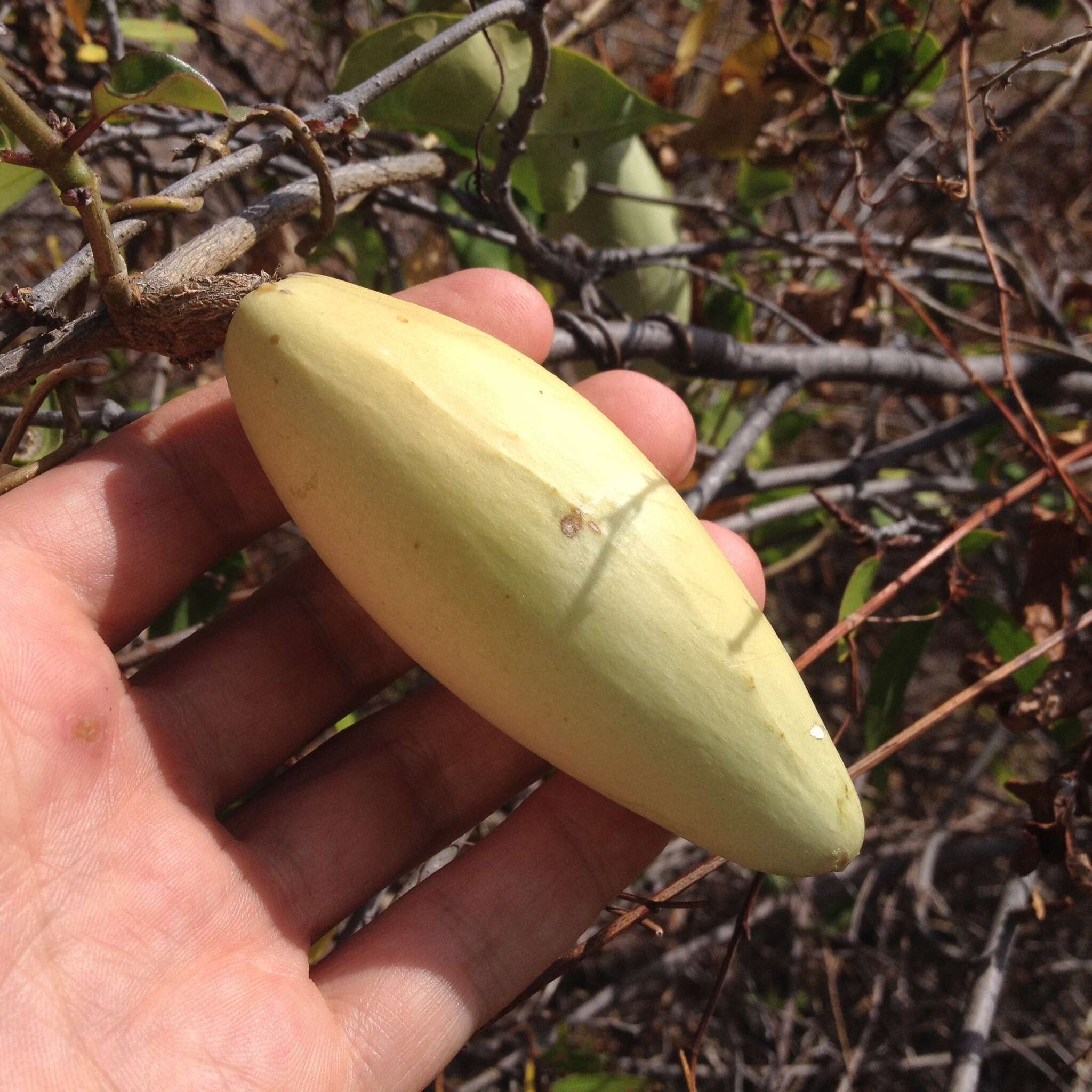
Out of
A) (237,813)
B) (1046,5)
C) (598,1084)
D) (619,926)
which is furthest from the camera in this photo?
(1046,5)

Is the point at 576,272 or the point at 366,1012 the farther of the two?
Answer: the point at 576,272

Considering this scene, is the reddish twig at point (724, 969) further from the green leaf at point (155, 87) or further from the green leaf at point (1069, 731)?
the green leaf at point (155, 87)

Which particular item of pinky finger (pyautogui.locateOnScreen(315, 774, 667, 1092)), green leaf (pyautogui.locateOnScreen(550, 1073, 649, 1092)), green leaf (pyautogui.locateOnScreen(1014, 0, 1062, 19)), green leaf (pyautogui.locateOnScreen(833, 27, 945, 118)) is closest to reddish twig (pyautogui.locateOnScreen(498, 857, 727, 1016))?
pinky finger (pyautogui.locateOnScreen(315, 774, 667, 1092))

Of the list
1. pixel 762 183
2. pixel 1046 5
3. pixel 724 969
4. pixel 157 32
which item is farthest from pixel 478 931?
pixel 1046 5

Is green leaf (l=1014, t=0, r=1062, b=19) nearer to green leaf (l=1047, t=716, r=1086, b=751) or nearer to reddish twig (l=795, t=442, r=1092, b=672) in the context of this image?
reddish twig (l=795, t=442, r=1092, b=672)

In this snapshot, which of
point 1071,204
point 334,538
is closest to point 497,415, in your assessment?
point 334,538

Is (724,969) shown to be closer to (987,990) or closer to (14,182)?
(987,990)

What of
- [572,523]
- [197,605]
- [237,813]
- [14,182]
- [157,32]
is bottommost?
[237,813]

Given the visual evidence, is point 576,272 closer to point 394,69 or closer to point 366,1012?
point 394,69
